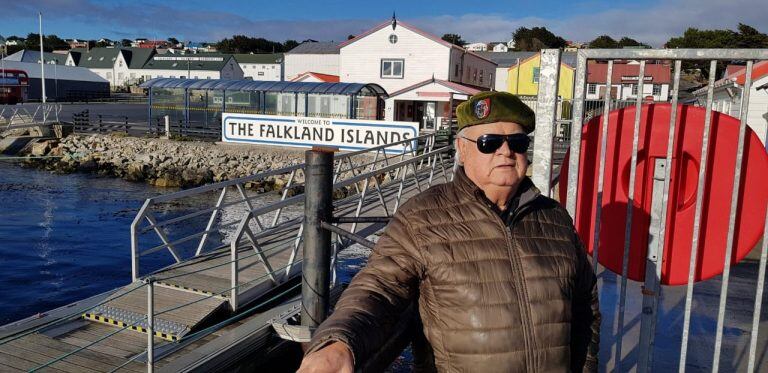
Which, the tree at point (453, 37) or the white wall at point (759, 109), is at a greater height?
the tree at point (453, 37)

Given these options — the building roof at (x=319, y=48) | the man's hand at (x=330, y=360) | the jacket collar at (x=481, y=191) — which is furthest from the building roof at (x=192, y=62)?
the man's hand at (x=330, y=360)

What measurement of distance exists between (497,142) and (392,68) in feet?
122

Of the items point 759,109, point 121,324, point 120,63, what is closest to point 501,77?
point 759,109

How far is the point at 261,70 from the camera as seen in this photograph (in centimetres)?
9306

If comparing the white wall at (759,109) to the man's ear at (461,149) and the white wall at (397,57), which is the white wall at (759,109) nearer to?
the man's ear at (461,149)

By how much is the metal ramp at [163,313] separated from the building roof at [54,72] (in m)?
68.3

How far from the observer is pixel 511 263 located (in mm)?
2006

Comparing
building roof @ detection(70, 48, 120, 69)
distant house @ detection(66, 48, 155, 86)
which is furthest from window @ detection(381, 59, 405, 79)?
building roof @ detection(70, 48, 120, 69)

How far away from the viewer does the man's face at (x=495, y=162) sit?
212 centimetres

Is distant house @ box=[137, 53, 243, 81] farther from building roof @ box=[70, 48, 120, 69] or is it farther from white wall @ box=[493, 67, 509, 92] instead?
white wall @ box=[493, 67, 509, 92]

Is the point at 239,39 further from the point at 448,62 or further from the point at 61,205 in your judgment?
the point at 61,205

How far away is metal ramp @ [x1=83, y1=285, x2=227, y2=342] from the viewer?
627 cm

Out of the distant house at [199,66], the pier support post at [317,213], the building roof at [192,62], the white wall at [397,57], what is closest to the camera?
the pier support post at [317,213]

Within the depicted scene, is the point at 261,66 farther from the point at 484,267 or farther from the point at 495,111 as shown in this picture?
the point at 484,267
